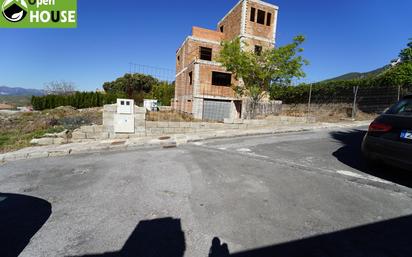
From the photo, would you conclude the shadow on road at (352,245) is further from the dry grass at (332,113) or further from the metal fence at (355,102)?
the dry grass at (332,113)

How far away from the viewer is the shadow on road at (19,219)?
2105 mm

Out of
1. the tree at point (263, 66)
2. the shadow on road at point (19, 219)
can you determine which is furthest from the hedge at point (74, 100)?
the shadow on road at point (19, 219)

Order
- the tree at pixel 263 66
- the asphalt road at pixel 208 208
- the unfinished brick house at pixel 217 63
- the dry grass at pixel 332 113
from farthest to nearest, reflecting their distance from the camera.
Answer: the unfinished brick house at pixel 217 63, the dry grass at pixel 332 113, the tree at pixel 263 66, the asphalt road at pixel 208 208

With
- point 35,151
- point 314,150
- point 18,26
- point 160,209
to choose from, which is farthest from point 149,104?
point 160,209

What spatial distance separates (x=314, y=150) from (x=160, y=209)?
4893 millimetres

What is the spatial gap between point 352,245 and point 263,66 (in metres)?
10.3

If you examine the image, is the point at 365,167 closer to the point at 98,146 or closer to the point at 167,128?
the point at 167,128

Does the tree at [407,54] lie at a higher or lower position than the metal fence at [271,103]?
higher

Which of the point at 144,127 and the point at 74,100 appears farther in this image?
the point at 74,100

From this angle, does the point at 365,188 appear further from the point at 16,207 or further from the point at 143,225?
the point at 16,207

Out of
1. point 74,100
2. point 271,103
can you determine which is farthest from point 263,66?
point 74,100

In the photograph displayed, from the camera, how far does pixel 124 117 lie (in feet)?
27.3

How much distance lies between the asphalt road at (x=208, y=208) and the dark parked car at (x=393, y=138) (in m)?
0.46

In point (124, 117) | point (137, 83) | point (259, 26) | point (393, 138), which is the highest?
point (259, 26)
